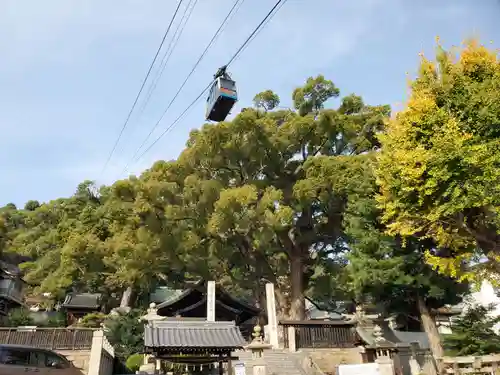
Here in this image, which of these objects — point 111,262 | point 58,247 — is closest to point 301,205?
point 111,262

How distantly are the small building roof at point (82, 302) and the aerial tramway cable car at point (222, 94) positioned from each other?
2478 centimetres

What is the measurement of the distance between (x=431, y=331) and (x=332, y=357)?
5.06 metres

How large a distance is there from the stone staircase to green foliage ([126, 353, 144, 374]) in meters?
5.60

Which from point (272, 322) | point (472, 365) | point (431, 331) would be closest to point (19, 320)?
point (272, 322)

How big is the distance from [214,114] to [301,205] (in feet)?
43.4

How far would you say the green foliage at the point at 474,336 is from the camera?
14438mm

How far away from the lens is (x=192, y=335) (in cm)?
1160

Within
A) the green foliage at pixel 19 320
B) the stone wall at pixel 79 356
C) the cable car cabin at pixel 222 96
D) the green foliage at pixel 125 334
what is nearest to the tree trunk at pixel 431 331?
the cable car cabin at pixel 222 96

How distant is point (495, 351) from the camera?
14.2 meters

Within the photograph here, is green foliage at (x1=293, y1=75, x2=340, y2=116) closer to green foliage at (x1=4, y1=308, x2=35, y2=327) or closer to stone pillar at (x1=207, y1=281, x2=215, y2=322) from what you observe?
stone pillar at (x1=207, y1=281, x2=215, y2=322)

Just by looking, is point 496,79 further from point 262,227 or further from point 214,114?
point 262,227

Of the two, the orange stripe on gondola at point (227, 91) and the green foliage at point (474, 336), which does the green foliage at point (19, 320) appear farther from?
the green foliage at point (474, 336)

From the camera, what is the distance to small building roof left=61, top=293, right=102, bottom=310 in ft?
102

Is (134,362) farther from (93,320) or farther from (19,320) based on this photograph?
(19,320)
